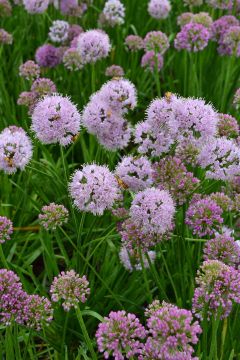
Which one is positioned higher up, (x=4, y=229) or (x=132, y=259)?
(x=4, y=229)

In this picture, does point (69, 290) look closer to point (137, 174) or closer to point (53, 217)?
point (53, 217)

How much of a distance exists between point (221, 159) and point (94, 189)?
494 mm

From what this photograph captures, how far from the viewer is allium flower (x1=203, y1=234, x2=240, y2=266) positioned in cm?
186

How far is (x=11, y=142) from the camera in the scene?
82.1 inches

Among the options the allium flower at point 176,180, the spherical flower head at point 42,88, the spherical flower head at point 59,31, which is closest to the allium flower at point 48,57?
the spherical flower head at point 59,31

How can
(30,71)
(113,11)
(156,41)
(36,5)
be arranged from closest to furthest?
(30,71) < (156,41) < (36,5) < (113,11)

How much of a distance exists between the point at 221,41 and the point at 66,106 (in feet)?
5.89

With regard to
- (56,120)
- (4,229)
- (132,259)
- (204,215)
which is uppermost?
(56,120)

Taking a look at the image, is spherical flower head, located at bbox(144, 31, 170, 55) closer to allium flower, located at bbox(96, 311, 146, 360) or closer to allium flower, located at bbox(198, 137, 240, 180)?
allium flower, located at bbox(198, 137, 240, 180)

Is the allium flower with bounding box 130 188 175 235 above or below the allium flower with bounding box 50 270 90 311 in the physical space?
above

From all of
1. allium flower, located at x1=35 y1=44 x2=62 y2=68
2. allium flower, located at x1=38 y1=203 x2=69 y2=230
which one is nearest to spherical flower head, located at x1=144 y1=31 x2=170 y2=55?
allium flower, located at x1=35 y1=44 x2=62 y2=68

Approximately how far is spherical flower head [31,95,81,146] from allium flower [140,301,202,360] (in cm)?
95

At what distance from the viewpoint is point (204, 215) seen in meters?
1.98

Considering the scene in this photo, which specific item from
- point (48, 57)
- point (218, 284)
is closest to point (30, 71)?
point (48, 57)
